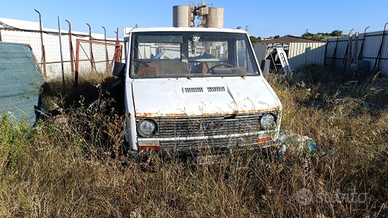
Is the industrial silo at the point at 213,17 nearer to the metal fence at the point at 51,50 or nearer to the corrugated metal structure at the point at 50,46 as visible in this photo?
the metal fence at the point at 51,50

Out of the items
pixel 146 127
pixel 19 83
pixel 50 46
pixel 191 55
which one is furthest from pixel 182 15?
pixel 146 127

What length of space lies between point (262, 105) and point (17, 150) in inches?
120

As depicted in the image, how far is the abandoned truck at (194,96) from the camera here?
10.1 ft

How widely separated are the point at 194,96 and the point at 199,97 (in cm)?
7

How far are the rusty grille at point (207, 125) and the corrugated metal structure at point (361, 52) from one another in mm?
13273

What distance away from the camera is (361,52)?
14.7m

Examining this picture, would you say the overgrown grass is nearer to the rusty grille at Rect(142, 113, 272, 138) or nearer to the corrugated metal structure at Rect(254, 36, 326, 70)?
the rusty grille at Rect(142, 113, 272, 138)

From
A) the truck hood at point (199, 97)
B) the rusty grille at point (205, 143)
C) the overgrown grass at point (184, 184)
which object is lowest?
the overgrown grass at point (184, 184)

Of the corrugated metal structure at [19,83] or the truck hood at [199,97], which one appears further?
the corrugated metal structure at [19,83]

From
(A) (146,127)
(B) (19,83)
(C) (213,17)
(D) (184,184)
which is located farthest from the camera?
(C) (213,17)

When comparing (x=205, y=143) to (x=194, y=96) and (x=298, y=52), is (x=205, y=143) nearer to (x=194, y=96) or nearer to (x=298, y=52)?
(x=194, y=96)

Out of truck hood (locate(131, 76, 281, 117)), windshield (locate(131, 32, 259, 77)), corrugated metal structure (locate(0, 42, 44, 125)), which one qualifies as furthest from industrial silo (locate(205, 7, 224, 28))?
truck hood (locate(131, 76, 281, 117))

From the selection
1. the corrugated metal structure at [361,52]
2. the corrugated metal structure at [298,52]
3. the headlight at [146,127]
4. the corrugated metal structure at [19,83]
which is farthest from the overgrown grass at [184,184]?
the corrugated metal structure at [298,52]

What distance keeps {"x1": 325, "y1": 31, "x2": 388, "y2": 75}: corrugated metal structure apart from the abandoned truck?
12.5 meters
